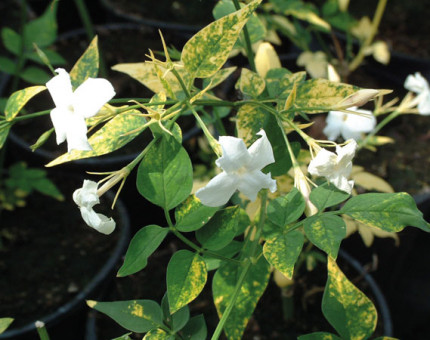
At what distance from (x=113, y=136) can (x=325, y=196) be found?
0.24m

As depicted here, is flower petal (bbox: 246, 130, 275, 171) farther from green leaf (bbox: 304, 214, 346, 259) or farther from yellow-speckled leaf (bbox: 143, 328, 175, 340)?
yellow-speckled leaf (bbox: 143, 328, 175, 340)

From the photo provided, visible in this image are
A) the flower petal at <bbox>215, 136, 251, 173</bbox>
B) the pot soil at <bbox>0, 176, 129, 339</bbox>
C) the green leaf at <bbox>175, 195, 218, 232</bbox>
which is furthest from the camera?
the pot soil at <bbox>0, 176, 129, 339</bbox>

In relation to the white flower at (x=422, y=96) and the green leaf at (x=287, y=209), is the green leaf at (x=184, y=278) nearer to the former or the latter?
the green leaf at (x=287, y=209)

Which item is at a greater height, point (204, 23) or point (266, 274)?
point (266, 274)

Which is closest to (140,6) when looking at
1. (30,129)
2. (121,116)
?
(30,129)

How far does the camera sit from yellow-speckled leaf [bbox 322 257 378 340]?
0.62 meters

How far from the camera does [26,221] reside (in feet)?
4.72

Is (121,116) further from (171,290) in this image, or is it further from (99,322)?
(99,322)

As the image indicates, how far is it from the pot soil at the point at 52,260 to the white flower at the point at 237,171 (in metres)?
0.78

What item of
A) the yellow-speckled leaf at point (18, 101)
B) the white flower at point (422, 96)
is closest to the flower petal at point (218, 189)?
the yellow-speckled leaf at point (18, 101)

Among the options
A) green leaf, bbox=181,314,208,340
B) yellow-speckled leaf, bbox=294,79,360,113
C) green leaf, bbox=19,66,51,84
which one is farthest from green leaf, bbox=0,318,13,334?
green leaf, bbox=19,66,51,84

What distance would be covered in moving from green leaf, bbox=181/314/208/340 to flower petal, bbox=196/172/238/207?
0.18m

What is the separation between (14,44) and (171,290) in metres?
0.90

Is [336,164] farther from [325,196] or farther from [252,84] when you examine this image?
[252,84]
